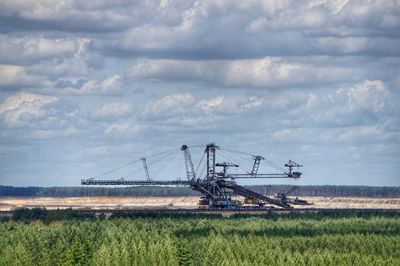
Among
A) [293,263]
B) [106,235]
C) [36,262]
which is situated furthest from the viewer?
[106,235]

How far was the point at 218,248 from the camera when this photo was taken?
169875 mm

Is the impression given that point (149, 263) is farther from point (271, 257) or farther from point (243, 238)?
point (243, 238)

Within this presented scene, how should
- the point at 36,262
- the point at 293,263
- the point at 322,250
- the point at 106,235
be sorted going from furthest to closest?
the point at 106,235 → the point at 322,250 → the point at 36,262 → the point at 293,263

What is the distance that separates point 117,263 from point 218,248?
2050 centimetres

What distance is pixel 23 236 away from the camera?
18750 centimetres

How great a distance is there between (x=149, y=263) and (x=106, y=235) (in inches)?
1633

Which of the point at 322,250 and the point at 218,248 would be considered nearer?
the point at 218,248

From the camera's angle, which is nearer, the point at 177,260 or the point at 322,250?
the point at 177,260

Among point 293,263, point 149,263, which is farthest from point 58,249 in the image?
point 293,263

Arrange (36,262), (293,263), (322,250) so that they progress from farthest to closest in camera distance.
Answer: (322,250) < (36,262) < (293,263)

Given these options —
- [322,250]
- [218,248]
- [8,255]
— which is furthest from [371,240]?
[8,255]

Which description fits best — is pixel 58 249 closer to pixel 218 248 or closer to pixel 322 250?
pixel 218 248

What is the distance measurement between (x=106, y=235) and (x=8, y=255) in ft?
134

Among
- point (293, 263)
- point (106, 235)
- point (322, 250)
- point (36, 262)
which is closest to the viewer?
point (293, 263)
